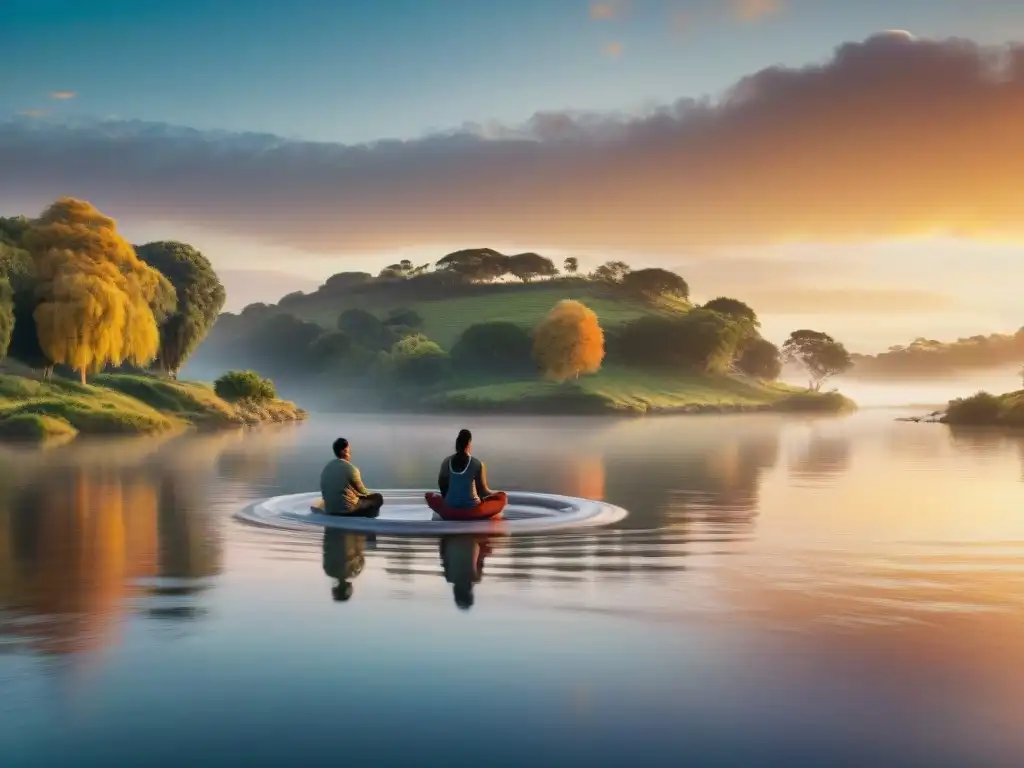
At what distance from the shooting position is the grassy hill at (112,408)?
2398 inches

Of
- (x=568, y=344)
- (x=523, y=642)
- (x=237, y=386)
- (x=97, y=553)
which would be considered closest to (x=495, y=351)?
(x=568, y=344)

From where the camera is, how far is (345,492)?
21641 millimetres

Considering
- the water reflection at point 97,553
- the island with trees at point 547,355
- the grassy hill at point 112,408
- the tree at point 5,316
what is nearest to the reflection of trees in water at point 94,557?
the water reflection at point 97,553

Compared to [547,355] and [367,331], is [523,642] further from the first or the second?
[367,331]

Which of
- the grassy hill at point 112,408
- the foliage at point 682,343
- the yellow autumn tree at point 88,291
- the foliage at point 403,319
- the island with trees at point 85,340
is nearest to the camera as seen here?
the grassy hill at point 112,408

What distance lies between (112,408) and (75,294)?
7932 mm

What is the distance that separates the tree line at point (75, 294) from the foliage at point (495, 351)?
221ft

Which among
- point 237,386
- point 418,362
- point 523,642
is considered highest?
point 418,362

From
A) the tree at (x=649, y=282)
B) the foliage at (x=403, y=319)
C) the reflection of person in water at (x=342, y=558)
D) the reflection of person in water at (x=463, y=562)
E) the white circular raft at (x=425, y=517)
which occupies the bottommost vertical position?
the reflection of person in water at (x=463, y=562)

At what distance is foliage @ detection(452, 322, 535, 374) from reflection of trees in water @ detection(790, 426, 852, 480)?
283 feet

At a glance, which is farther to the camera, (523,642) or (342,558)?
(342,558)

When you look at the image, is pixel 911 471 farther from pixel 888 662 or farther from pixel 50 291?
pixel 50 291

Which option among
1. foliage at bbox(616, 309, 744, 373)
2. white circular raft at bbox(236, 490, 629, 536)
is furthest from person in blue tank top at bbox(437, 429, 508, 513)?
foliage at bbox(616, 309, 744, 373)

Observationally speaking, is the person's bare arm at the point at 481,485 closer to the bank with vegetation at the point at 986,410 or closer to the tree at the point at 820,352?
the bank with vegetation at the point at 986,410
